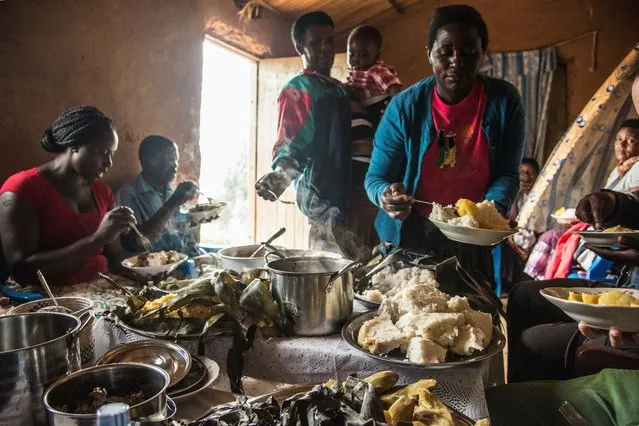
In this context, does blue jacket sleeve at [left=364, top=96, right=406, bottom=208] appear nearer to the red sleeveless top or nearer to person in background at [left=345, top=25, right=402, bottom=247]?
person in background at [left=345, top=25, right=402, bottom=247]

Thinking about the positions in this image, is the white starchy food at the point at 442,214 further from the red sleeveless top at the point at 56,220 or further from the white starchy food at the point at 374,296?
the red sleeveless top at the point at 56,220

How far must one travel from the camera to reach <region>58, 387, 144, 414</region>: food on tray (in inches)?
37.9

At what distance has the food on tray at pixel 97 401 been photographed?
964 millimetres

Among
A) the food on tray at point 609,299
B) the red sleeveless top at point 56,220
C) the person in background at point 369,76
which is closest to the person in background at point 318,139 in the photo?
the person in background at point 369,76

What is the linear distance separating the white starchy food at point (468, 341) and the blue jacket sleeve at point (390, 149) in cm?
129

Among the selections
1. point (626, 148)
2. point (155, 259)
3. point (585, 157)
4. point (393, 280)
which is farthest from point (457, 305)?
point (585, 157)

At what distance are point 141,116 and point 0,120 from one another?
4.17ft

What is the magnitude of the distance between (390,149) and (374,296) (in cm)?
107

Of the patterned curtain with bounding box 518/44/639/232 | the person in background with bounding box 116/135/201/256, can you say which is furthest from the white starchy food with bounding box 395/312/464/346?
the patterned curtain with bounding box 518/44/639/232

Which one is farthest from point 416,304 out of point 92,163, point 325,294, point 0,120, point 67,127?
point 0,120

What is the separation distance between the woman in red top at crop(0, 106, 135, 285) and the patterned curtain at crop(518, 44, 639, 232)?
466cm

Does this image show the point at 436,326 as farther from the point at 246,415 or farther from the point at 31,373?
the point at 31,373

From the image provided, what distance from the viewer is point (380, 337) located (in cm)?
139

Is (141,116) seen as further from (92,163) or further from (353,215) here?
(353,215)
